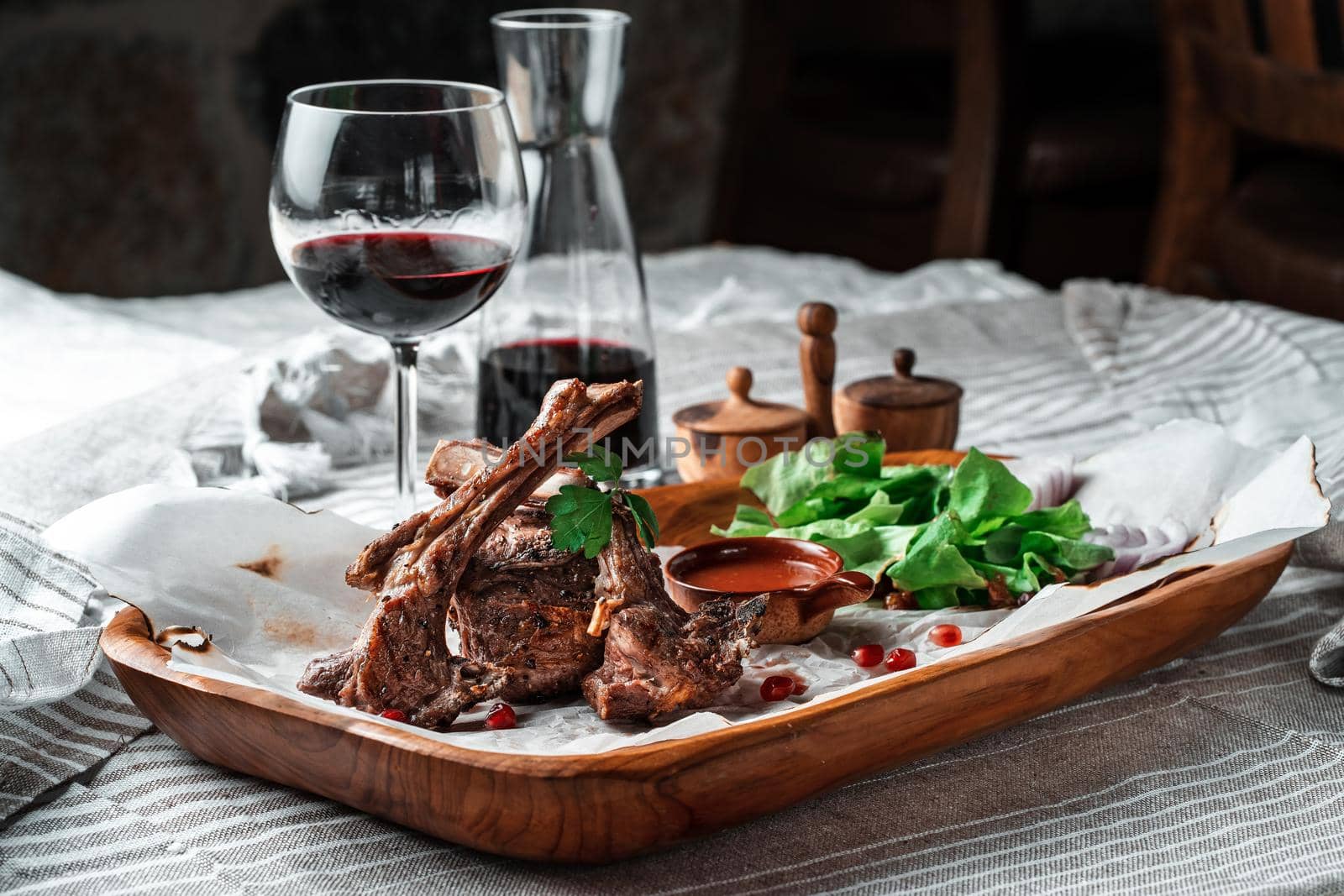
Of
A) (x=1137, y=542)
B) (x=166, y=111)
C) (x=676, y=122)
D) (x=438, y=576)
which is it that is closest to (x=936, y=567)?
(x=1137, y=542)

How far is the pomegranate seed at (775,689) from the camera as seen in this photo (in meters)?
0.92

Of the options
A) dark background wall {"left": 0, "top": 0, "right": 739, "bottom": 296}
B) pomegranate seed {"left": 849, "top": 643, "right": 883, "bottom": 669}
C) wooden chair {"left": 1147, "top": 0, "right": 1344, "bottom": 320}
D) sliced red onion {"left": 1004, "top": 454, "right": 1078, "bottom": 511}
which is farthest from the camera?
dark background wall {"left": 0, "top": 0, "right": 739, "bottom": 296}

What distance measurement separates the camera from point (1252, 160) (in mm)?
3145

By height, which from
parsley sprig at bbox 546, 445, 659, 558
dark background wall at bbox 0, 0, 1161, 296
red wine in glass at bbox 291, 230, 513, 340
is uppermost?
red wine in glass at bbox 291, 230, 513, 340

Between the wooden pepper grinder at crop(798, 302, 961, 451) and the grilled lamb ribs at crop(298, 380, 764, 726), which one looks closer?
the grilled lamb ribs at crop(298, 380, 764, 726)

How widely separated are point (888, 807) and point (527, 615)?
0.82 feet

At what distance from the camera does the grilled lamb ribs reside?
0.87 metres

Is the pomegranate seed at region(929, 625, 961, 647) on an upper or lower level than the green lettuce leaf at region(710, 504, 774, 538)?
upper

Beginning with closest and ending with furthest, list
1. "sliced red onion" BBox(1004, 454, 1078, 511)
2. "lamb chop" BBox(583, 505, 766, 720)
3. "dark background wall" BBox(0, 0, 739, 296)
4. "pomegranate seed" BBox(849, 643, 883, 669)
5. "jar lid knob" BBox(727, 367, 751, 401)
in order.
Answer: "lamb chop" BBox(583, 505, 766, 720) < "pomegranate seed" BBox(849, 643, 883, 669) < "sliced red onion" BBox(1004, 454, 1078, 511) < "jar lid knob" BBox(727, 367, 751, 401) < "dark background wall" BBox(0, 0, 739, 296)

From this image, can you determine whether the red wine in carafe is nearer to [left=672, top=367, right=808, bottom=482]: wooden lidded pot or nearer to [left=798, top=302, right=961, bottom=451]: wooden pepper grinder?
[left=672, top=367, right=808, bottom=482]: wooden lidded pot

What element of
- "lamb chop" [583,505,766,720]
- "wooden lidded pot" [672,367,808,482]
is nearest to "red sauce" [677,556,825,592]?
"lamb chop" [583,505,766,720]

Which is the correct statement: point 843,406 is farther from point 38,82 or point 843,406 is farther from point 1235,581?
point 38,82

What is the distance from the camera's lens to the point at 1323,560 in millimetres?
1202

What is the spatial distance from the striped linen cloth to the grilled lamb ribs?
3.4 inches
